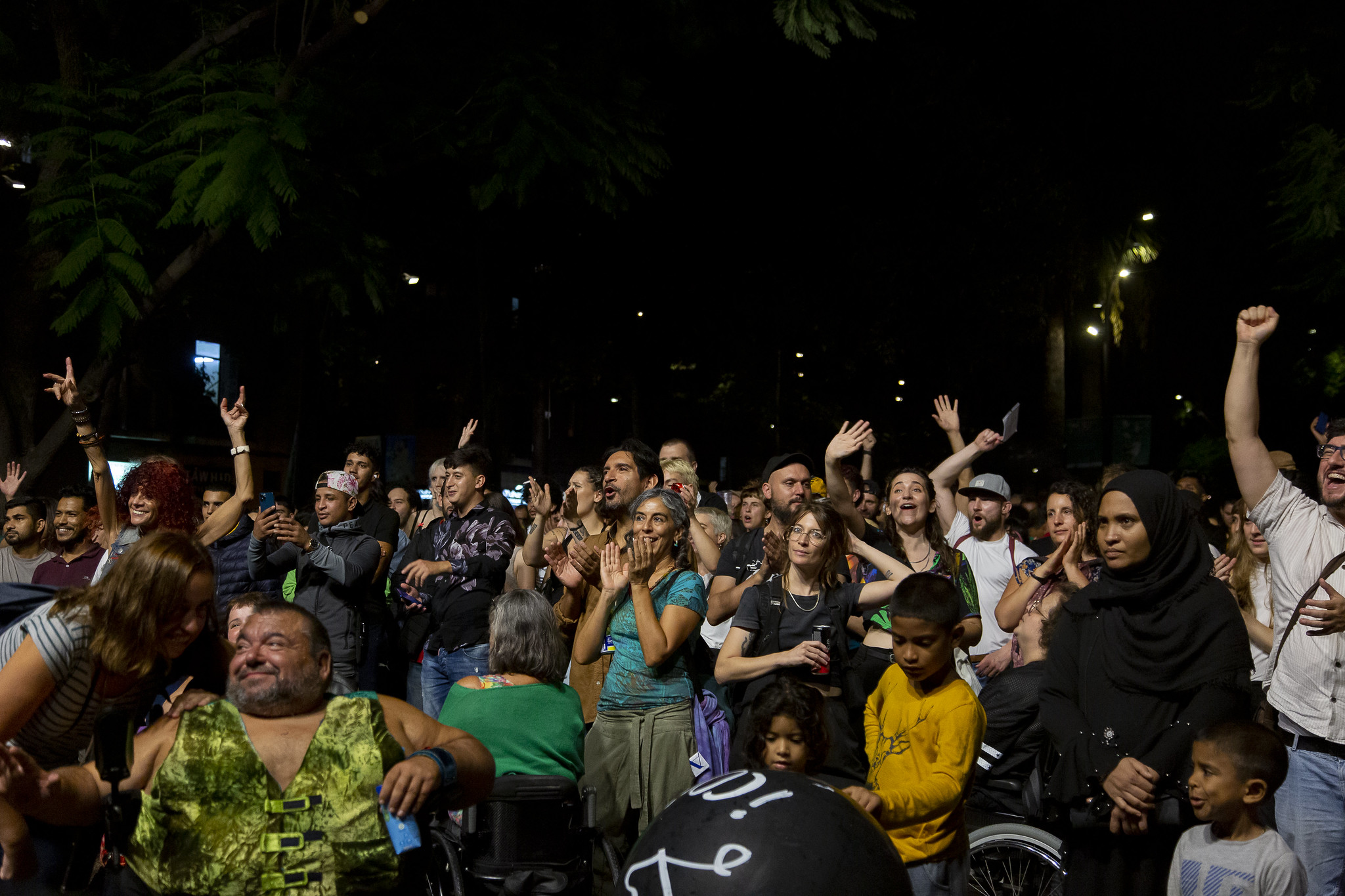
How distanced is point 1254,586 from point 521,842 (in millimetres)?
4178

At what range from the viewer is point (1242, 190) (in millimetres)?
18703

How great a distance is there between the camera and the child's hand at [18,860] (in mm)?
3004

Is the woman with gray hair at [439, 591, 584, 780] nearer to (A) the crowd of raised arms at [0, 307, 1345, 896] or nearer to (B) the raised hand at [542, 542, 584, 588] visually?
(A) the crowd of raised arms at [0, 307, 1345, 896]

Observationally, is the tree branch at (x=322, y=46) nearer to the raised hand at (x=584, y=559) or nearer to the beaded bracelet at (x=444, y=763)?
the raised hand at (x=584, y=559)

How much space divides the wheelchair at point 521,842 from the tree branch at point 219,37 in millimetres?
7499

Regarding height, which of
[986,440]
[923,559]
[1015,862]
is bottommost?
[1015,862]

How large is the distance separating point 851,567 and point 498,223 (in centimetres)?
1320

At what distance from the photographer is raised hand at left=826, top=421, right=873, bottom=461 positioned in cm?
684

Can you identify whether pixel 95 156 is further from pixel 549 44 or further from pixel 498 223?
pixel 498 223

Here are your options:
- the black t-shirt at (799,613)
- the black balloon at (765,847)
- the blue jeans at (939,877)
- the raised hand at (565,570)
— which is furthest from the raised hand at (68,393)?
the blue jeans at (939,877)

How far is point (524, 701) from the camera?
5348mm

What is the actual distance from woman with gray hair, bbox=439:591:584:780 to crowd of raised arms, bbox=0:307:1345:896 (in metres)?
0.01

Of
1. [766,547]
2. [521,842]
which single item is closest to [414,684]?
[521,842]

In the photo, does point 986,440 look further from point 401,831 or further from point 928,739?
point 401,831
